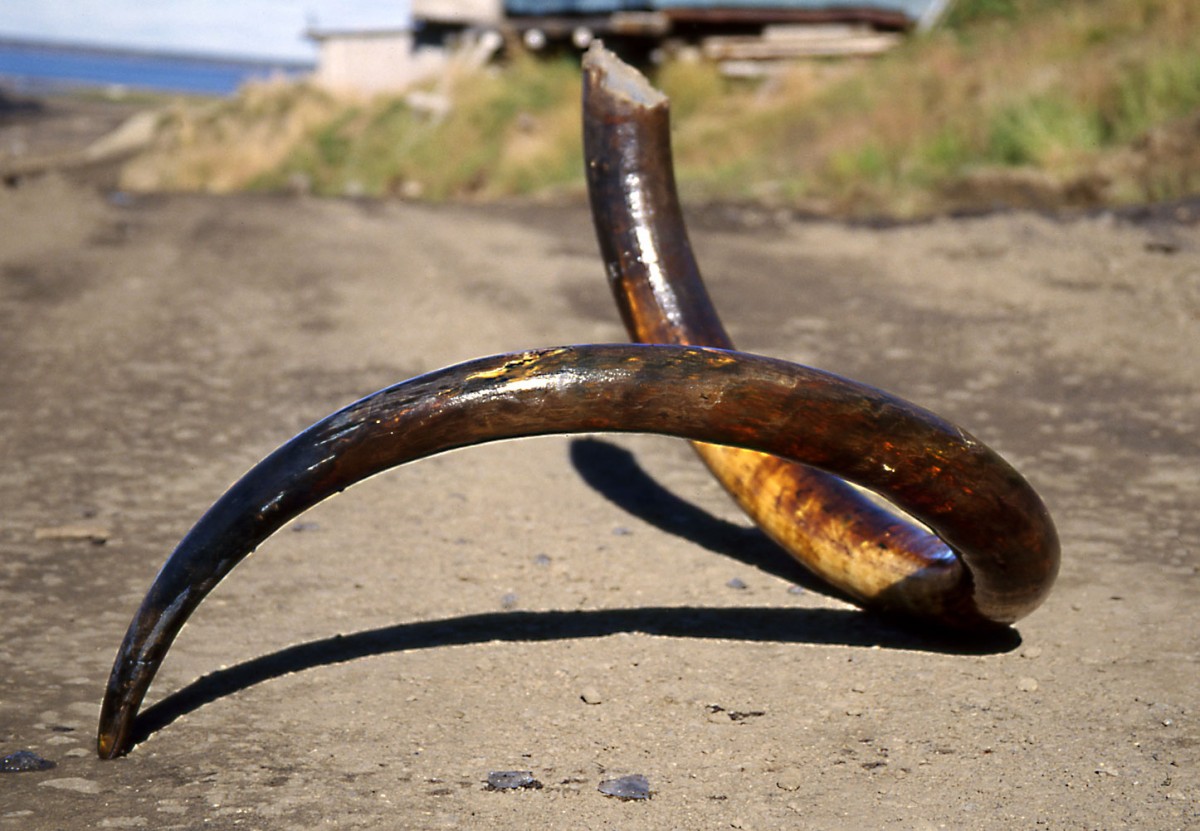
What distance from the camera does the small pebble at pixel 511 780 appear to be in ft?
7.16

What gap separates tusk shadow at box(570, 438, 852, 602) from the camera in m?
3.27

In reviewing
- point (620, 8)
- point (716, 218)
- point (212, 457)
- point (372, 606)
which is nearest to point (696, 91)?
point (620, 8)

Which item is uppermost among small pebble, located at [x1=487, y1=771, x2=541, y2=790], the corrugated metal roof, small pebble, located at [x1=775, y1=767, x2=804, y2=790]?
the corrugated metal roof

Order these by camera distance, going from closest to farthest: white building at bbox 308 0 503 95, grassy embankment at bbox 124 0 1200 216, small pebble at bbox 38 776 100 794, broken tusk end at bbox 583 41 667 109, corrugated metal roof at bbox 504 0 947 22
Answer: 1. small pebble at bbox 38 776 100 794
2. broken tusk end at bbox 583 41 667 109
3. grassy embankment at bbox 124 0 1200 216
4. corrugated metal roof at bbox 504 0 947 22
5. white building at bbox 308 0 503 95

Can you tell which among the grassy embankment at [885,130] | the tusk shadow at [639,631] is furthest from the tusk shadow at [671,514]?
the grassy embankment at [885,130]

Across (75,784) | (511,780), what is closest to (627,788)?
(511,780)

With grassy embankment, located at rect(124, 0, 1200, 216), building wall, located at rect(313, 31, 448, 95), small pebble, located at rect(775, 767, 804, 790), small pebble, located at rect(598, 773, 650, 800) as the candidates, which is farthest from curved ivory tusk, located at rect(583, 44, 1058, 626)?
building wall, located at rect(313, 31, 448, 95)

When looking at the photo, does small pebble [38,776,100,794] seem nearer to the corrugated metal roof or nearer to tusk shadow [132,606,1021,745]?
tusk shadow [132,606,1021,745]

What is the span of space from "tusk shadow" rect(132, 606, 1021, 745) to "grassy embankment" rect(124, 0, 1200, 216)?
5.76 metres

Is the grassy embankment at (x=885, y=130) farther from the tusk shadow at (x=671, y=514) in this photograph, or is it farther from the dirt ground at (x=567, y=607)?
the tusk shadow at (x=671, y=514)

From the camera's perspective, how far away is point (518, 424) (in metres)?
2.23

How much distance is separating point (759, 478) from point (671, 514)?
2.14 ft

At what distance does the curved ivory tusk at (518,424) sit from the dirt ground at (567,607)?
0.32 meters

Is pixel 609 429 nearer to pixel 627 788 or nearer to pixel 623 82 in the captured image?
pixel 627 788
